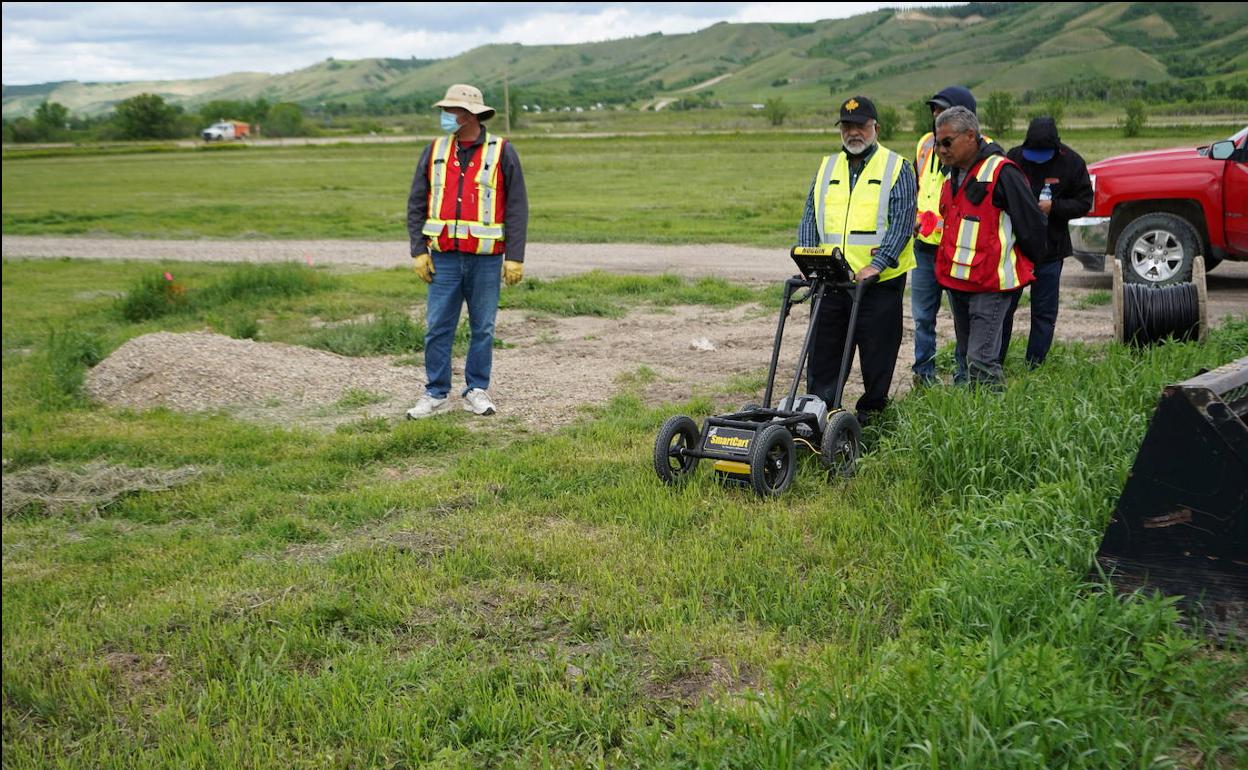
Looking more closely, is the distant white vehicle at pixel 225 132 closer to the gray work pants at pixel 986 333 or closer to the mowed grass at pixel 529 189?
the mowed grass at pixel 529 189

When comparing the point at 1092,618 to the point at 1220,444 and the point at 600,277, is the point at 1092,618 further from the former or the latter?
the point at 600,277

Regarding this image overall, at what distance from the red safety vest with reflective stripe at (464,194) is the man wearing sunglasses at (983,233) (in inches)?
134

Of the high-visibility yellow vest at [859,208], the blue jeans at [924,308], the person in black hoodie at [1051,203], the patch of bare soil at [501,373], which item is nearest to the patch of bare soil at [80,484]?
the patch of bare soil at [501,373]

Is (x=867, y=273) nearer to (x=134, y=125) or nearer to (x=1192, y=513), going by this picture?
(x=1192, y=513)

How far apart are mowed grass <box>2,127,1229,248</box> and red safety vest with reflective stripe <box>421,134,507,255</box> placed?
11746 mm

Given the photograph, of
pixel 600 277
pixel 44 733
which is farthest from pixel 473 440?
pixel 600 277

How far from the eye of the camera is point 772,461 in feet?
20.2

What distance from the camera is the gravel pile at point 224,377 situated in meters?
9.26

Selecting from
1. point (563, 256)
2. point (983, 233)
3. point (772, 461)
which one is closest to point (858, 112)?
point (983, 233)

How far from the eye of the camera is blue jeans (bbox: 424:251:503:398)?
8.59 metres

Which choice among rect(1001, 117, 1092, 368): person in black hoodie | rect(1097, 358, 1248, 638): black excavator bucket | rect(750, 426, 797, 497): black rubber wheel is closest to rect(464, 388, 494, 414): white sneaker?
rect(750, 426, 797, 497): black rubber wheel

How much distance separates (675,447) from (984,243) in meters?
2.47

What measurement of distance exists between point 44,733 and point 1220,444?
4.55 meters

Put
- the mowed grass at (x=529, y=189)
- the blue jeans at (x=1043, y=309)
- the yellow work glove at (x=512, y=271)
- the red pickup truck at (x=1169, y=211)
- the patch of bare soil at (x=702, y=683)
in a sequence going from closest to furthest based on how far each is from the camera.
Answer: the patch of bare soil at (x=702, y=683), the blue jeans at (x=1043, y=309), the yellow work glove at (x=512, y=271), the red pickup truck at (x=1169, y=211), the mowed grass at (x=529, y=189)
